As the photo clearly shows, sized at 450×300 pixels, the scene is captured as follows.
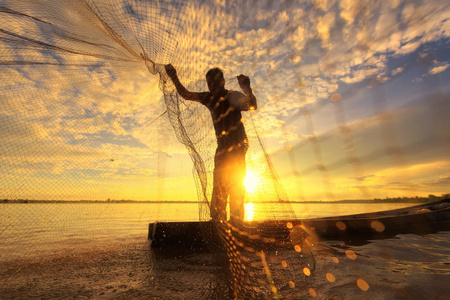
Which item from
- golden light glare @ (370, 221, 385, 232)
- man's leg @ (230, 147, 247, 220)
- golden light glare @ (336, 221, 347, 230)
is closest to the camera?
man's leg @ (230, 147, 247, 220)

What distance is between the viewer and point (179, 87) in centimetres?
408

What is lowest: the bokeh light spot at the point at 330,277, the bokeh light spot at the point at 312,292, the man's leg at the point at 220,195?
the bokeh light spot at the point at 330,277

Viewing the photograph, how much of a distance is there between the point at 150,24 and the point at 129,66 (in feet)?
3.52

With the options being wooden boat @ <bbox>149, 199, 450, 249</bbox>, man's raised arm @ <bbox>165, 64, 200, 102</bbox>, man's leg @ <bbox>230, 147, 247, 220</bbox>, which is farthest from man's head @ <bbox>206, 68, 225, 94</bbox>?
wooden boat @ <bbox>149, 199, 450, 249</bbox>

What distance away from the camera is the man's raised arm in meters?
4.03

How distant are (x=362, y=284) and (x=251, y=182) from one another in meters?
2.31

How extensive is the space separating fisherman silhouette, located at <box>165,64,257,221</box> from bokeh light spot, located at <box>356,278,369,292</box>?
1918 mm

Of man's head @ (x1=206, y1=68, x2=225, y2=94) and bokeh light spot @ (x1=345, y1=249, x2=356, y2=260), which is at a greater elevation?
man's head @ (x1=206, y1=68, x2=225, y2=94)

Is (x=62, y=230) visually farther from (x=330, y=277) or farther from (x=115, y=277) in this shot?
(x=330, y=277)

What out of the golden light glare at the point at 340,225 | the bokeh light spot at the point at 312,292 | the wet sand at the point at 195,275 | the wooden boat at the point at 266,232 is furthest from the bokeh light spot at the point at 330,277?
the golden light glare at the point at 340,225

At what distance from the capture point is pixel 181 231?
369cm

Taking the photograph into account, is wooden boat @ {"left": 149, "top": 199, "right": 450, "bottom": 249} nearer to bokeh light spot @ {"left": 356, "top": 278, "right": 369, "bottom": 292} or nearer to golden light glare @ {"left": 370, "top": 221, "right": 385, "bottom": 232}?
golden light glare @ {"left": 370, "top": 221, "right": 385, "bottom": 232}

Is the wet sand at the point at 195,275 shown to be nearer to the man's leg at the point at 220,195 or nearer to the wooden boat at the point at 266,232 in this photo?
the wooden boat at the point at 266,232

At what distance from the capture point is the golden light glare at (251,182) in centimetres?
410
